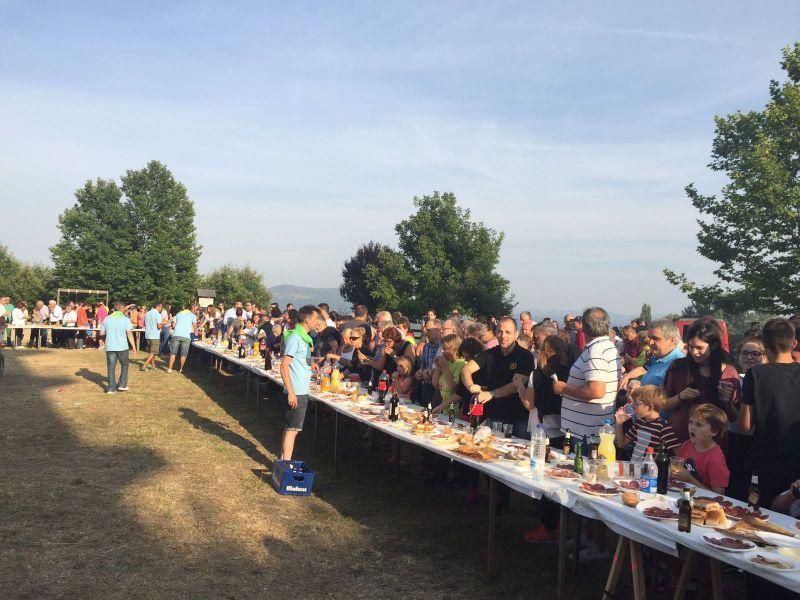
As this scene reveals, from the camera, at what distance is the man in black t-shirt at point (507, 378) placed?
5824mm

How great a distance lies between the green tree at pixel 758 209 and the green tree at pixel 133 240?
36.2 meters

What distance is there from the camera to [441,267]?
144 feet

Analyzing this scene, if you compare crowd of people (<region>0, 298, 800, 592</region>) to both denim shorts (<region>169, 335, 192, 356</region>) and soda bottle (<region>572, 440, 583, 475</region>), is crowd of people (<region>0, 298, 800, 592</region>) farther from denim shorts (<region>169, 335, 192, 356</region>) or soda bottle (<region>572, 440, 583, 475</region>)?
denim shorts (<region>169, 335, 192, 356</region>)

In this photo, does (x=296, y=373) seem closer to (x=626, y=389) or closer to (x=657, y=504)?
(x=626, y=389)

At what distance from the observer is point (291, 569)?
4.59 meters

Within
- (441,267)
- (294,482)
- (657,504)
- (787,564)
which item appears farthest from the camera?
(441,267)

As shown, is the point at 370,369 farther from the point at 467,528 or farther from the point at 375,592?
the point at 375,592

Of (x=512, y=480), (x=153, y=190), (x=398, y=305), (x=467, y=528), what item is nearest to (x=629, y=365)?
(x=467, y=528)

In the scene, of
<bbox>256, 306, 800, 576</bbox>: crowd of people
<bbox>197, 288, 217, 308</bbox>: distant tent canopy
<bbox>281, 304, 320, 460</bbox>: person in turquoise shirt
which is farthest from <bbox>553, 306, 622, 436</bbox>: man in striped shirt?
<bbox>197, 288, 217, 308</bbox>: distant tent canopy

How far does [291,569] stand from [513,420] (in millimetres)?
2517

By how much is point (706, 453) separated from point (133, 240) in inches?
1926

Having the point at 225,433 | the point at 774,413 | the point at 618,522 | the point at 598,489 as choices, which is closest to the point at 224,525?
the point at 598,489

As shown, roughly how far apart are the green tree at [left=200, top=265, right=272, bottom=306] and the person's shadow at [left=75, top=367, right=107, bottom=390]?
38839 millimetres

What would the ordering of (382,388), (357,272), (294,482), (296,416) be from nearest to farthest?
(294,482)
(296,416)
(382,388)
(357,272)
